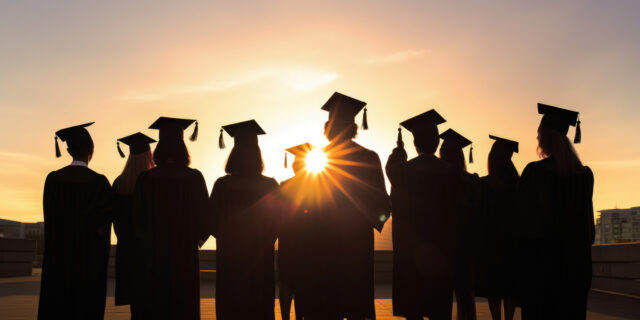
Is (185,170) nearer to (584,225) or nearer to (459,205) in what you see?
(459,205)

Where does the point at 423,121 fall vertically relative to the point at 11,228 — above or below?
above

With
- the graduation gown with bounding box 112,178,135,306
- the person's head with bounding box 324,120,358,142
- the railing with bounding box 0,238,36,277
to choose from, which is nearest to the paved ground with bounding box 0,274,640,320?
the graduation gown with bounding box 112,178,135,306

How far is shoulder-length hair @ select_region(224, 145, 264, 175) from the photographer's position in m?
5.02

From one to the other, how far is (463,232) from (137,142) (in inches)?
147

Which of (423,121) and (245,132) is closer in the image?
(423,121)

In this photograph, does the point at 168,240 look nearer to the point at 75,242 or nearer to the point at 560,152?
the point at 75,242

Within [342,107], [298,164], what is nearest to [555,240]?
[342,107]

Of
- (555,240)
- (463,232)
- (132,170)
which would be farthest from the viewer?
(132,170)

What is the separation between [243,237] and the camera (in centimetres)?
505

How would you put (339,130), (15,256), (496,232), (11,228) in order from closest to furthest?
(339,130), (496,232), (15,256), (11,228)

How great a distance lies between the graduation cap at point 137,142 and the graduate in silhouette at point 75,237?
671 mm

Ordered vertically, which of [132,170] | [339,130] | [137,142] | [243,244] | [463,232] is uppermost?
[137,142]

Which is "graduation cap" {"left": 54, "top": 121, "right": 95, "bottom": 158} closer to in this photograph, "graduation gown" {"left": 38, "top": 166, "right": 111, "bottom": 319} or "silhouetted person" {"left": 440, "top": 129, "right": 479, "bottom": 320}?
"graduation gown" {"left": 38, "top": 166, "right": 111, "bottom": 319}

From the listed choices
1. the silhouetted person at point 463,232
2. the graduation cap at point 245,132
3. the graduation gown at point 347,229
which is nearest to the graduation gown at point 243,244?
the graduation cap at point 245,132
